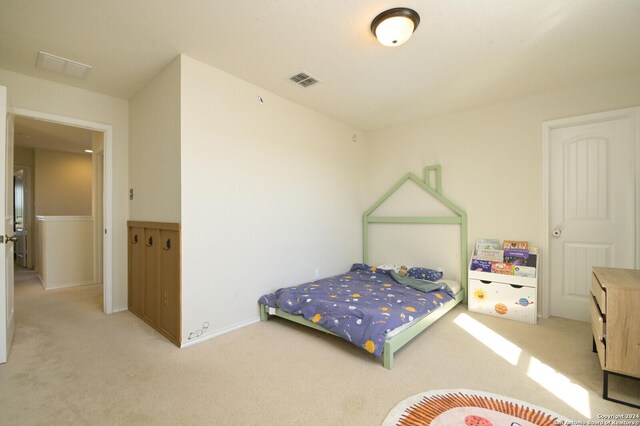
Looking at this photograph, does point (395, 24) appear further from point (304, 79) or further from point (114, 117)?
point (114, 117)

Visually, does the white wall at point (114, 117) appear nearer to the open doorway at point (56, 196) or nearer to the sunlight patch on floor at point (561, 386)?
the open doorway at point (56, 196)

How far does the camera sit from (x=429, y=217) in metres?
3.81

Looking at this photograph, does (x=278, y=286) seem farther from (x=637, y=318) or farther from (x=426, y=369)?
(x=637, y=318)

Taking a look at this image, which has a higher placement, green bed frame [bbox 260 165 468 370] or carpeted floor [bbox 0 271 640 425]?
green bed frame [bbox 260 165 468 370]

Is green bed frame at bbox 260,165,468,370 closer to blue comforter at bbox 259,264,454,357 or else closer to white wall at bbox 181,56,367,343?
blue comforter at bbox 259,264,454,357

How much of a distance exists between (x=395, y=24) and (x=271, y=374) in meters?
2.39

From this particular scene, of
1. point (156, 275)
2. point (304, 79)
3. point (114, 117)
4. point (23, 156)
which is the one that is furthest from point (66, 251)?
point (304, 79)

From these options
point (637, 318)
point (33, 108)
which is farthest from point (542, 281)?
point (33, 108)

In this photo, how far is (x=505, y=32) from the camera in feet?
6.86

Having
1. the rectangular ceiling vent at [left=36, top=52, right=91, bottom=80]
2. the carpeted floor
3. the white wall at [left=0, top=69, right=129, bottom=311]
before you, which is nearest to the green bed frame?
the carpeted floor

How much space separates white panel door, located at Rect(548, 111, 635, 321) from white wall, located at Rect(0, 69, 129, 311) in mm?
4515

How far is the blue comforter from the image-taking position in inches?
85.1

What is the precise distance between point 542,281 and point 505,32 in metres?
2.41

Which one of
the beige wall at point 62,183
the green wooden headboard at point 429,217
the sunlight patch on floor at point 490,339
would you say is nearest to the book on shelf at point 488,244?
the green wooden headboard at point 429,217
